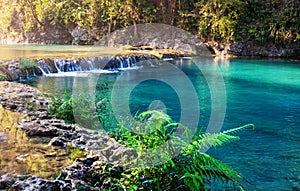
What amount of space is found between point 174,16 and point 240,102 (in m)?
20.5

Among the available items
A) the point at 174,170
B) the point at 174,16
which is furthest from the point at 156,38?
the point at 174,170

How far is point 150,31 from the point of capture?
2852 centimetres

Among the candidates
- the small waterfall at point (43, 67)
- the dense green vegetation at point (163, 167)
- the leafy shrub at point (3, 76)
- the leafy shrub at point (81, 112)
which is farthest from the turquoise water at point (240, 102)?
the small waterfall at point (43, 67)

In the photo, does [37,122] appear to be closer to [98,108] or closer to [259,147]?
[98,108]

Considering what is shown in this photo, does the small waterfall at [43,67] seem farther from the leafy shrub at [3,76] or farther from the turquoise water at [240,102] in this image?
the leafy shrub at [3,76]

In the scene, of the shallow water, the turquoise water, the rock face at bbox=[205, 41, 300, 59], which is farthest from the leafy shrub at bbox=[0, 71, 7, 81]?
the rock face at bbox=[205, 41, 300, 59]

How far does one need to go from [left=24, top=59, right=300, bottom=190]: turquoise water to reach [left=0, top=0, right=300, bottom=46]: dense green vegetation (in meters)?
5.71

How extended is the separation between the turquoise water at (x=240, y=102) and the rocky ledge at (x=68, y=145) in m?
0.84

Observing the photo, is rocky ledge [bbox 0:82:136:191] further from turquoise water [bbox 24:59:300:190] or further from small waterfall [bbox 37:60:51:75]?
small waterfall [bbox 37:60:51:75]

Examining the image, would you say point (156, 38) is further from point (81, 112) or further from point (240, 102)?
point (81, 112)

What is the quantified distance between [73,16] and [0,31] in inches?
520

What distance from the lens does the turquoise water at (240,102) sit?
5.00 meters

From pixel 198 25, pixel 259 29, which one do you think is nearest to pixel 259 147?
pixel 259 29

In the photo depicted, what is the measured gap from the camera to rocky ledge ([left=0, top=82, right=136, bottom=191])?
2.80m
